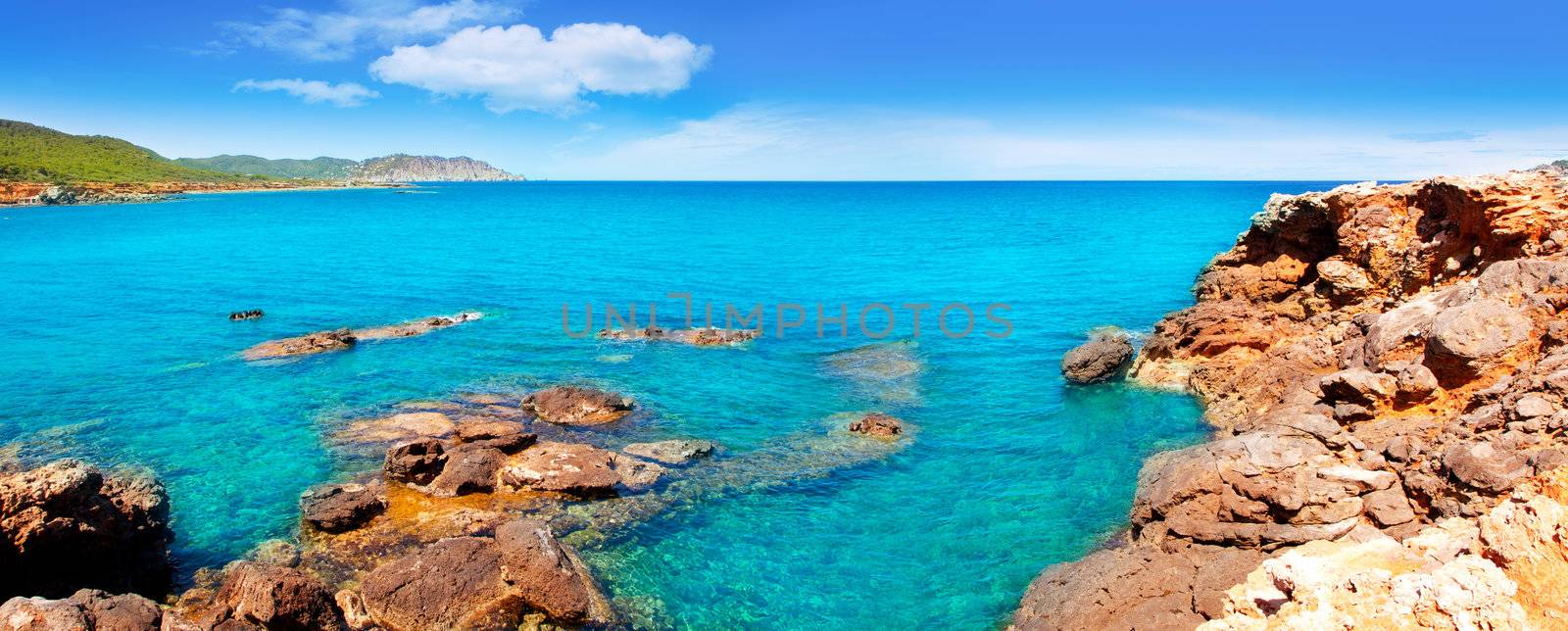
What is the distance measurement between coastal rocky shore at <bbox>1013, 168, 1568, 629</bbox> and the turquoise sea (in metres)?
2.85

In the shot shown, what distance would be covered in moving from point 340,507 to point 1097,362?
27.0 m

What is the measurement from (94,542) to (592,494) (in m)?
10.7

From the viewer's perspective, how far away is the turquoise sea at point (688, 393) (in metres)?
19.3

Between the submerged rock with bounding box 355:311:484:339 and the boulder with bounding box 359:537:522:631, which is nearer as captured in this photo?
the boulder with bounding box 359:537:522:631

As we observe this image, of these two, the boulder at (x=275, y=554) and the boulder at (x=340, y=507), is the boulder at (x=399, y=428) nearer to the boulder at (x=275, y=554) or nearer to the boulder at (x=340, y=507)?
the boulder at (x=340, y=507)

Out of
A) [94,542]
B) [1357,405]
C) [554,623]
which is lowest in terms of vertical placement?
[554,623]

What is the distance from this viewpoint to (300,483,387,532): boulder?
1984cm

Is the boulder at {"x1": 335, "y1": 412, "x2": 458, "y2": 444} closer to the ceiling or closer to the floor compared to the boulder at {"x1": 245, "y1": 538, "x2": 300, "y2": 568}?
closer to the ceiling

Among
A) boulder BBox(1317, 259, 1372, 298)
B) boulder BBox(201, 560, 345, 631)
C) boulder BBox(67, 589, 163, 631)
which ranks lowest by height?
boulder BBox(201, 560, 345, 631)

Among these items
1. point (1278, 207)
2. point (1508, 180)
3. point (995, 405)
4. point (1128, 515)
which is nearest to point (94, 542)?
point (1128, 515)

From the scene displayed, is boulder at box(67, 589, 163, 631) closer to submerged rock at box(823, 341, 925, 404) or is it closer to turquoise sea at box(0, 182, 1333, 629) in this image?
turquoise sea at box(0, 182, 1333, 629)

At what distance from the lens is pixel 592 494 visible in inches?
880

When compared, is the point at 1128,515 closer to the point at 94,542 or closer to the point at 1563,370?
the point at 1563,370

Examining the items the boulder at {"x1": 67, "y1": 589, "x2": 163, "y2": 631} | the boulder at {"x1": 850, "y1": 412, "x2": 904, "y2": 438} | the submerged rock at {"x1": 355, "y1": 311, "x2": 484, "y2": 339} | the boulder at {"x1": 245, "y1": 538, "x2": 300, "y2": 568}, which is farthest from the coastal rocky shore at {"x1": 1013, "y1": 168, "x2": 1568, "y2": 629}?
the submerged rock at {"x1": 355, "y1": 311, "x2": 484, "y2": 339}
